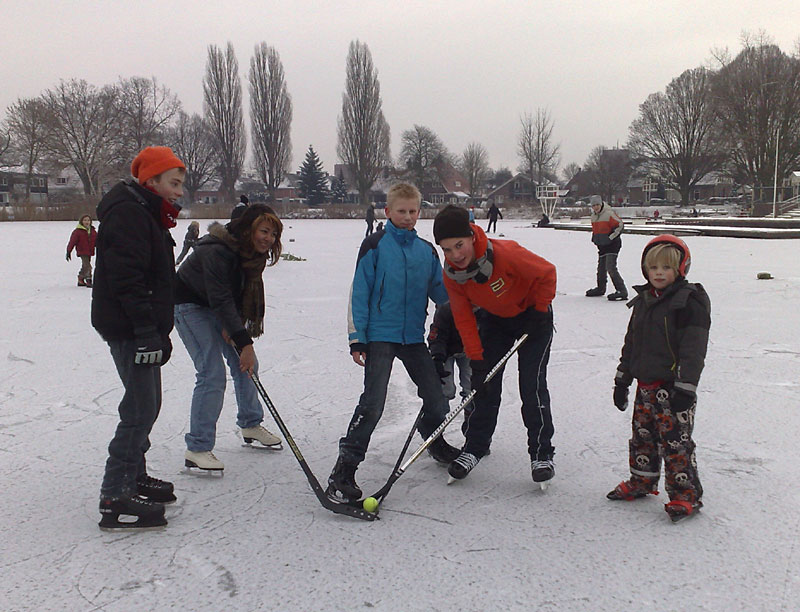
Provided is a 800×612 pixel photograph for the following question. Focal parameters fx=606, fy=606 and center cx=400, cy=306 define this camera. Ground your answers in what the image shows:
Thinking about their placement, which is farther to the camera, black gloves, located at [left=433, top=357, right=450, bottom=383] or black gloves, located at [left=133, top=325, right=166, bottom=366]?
black gloves, located at [left=433, top=357, right=450, bottom=383]

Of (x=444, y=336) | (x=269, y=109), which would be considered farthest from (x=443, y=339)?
(x=269, y=109)

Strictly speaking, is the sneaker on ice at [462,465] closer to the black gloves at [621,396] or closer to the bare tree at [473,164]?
the black gloves at [621,396]

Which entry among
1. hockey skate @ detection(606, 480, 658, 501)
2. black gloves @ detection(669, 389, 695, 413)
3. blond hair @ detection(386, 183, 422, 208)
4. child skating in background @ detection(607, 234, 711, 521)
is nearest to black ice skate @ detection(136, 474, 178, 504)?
blond hair @ detection(386, 183, 422, 208)

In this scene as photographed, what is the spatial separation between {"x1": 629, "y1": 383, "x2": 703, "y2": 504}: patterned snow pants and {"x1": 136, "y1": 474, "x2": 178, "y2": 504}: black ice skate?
7.61 ft

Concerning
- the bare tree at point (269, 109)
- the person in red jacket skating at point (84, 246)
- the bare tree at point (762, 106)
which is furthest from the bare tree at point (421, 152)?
the person in red jacket skating at point (84, 246)

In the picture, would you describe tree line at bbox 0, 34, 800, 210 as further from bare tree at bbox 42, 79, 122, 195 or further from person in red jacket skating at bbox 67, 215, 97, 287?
person in red jacket skating at bbox 67, 215, 97, 287

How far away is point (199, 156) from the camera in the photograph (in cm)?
6662

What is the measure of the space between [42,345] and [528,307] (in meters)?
5.62

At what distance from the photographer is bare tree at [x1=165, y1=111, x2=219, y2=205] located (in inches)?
2552

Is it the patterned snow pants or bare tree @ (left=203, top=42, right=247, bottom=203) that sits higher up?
bare tree @ (left=203, top=42, right=247, bottom=203)

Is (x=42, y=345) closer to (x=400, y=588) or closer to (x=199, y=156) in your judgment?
(x=400, y=588)

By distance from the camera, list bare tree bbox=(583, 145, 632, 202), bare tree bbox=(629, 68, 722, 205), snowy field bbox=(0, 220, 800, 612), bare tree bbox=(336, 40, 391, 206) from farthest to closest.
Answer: bare tree bbox=(583, 145, 632, 202)
bare tree bbox=(336, 40, 391, 206)
bare tree bbox=(629, 68, 722, 205)
snowy field bbox=(0, 220, 800, 612)

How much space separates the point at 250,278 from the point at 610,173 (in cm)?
7100

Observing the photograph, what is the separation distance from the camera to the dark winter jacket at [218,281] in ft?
10.6
